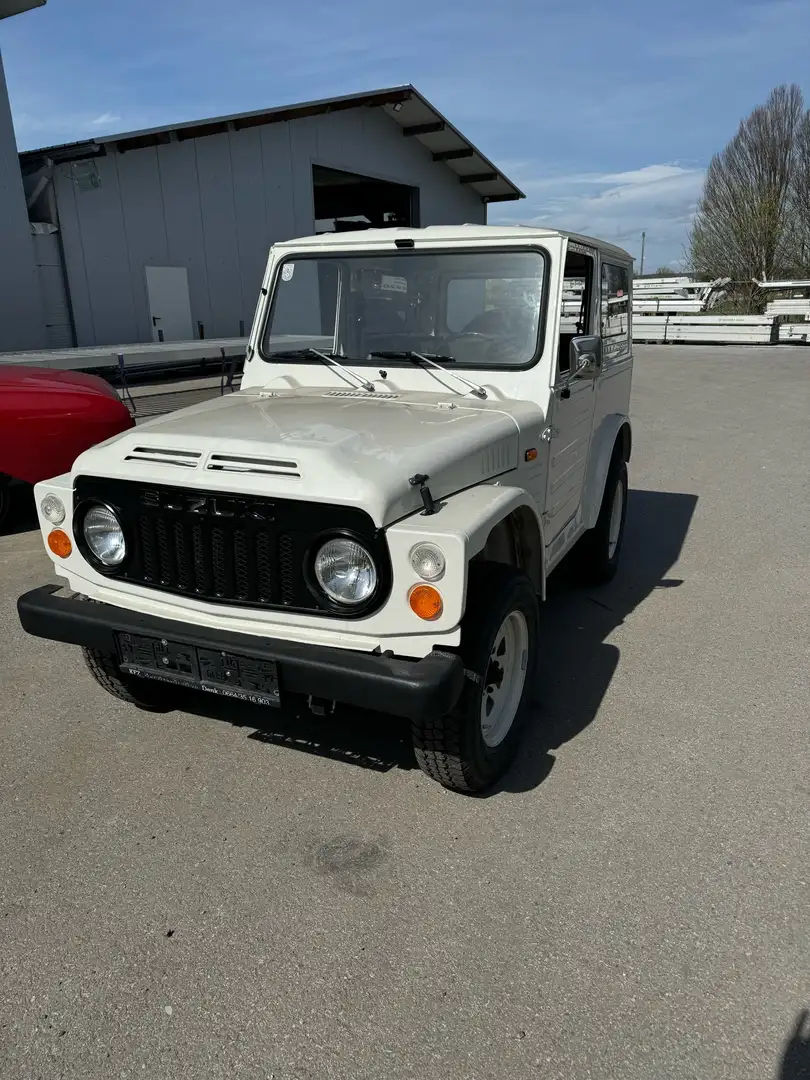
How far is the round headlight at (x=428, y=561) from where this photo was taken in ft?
7.81

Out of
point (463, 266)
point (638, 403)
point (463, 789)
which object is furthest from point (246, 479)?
point (638, 403)

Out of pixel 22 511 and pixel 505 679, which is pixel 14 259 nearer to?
pixel 22 511

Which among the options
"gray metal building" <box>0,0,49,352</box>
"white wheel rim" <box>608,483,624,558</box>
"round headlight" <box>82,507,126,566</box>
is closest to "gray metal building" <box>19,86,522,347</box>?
"gray metal building" <box>0,0,49,352</box>

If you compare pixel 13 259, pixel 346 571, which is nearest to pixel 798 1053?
pixel 346 571

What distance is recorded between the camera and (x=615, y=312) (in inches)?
191

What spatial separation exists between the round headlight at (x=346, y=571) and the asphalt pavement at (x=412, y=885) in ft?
2.89

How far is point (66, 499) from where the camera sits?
291cm

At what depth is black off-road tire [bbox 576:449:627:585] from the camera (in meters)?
4.87

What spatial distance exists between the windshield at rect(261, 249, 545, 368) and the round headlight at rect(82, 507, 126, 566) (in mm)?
1479

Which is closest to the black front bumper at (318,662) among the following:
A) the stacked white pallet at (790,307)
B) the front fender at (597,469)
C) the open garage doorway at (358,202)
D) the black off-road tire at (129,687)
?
the black off-road tire at (129,687)

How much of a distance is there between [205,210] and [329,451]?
46.1 feet

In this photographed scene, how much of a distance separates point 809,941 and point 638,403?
11637mm

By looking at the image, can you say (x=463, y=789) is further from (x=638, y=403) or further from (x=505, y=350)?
(x=638, y=403)

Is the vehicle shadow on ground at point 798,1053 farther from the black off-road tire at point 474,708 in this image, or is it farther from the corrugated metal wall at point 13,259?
the corrugated metal wall at point 13,259
